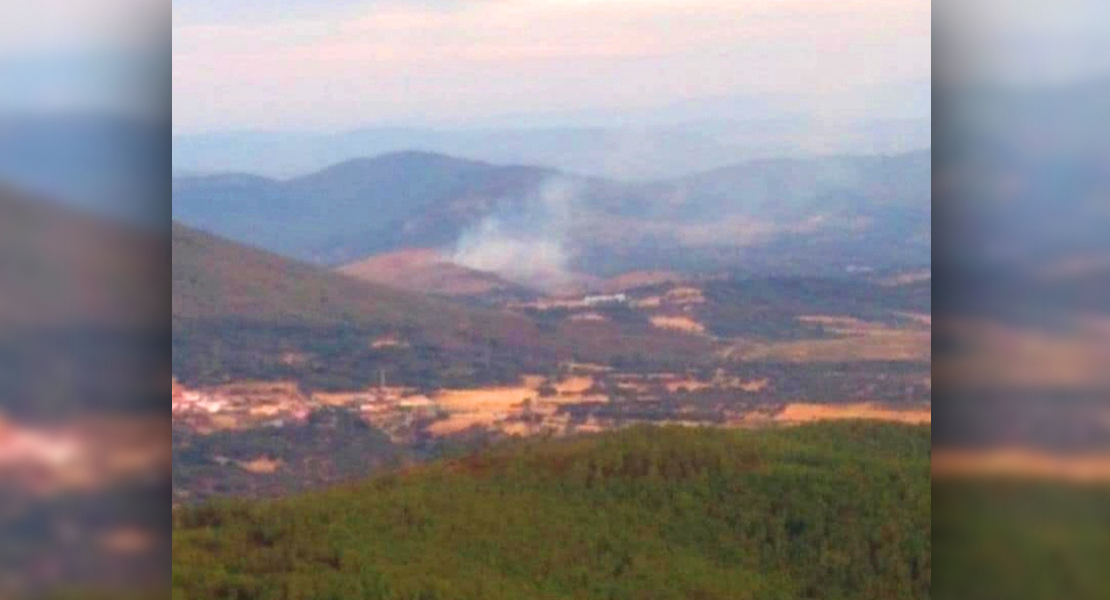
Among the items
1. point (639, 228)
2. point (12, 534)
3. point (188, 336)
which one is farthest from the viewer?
point (188, 336)

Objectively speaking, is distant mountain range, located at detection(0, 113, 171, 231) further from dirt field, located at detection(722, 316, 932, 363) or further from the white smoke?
dirt field, located at detection(722, 316, 932, 363)

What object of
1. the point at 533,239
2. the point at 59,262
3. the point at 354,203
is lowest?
the point at 59,262

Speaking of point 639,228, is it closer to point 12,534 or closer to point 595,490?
point 595,490

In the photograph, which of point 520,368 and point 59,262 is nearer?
point 59,262

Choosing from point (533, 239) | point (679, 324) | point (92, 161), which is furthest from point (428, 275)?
point (92, 161)

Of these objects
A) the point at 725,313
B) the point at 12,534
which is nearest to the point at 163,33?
the point at 12,534

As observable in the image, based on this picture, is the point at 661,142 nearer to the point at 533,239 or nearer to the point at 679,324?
the point at 533,239

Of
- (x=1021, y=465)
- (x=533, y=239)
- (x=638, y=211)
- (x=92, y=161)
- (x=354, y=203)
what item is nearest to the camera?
(x=1021, y=465)

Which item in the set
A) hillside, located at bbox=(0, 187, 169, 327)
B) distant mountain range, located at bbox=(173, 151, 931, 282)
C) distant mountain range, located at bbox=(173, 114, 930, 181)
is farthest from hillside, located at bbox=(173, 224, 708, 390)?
hillside, located at bbox=(0, 187, 169, 327)
